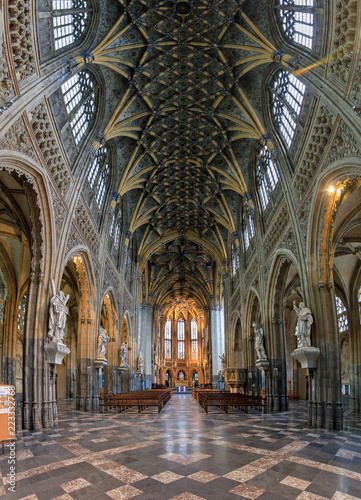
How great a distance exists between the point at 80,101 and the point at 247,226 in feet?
50.0

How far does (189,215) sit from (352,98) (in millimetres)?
25073

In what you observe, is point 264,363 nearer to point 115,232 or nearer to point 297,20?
point 115,232

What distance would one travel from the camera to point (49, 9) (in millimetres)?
13258

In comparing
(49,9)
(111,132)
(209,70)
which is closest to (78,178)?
(111,132)

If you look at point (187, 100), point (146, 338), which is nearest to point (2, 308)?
point (187, 100)

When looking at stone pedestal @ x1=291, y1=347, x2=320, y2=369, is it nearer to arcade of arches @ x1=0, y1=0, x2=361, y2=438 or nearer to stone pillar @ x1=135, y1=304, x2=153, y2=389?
arcade of arches @ x1=0, y1=0, x2=361, y2=438

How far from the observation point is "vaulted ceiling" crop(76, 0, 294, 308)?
17.2 metres

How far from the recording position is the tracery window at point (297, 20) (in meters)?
14.0

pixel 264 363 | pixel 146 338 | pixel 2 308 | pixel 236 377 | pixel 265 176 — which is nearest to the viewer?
pixel 264 363

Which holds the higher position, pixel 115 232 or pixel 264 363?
pixel 115 232

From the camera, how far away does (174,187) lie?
31328mm

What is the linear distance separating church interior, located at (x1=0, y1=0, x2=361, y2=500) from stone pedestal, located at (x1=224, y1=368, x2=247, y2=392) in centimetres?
22

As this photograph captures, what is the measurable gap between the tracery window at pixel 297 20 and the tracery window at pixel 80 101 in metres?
9.64

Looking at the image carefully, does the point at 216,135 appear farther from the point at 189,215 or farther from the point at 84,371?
the point at 84,371
